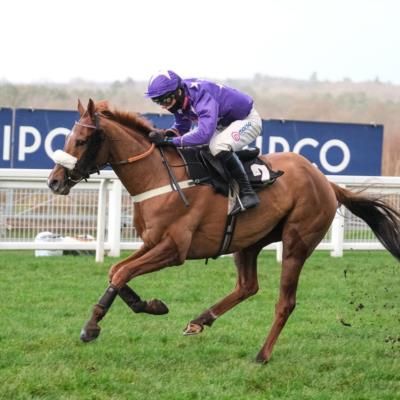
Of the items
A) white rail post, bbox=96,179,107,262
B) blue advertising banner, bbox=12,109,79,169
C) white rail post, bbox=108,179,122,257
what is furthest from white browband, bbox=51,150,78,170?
blue advertising banner, bbox=12,109,79,169

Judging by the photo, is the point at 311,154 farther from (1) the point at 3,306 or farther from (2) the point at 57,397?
(2) the point at 57,397

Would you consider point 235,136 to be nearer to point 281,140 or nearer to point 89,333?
point 89,333

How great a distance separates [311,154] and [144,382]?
891 centimetres

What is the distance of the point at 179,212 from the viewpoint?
5770 mm

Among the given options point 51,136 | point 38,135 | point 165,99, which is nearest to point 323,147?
point 51,136

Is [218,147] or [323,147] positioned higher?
[218,147]

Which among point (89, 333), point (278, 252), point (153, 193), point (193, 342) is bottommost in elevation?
point (278, 252)

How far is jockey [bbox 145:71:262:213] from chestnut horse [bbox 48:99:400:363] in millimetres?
165

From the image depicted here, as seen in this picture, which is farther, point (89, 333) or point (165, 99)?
point (165, 99)

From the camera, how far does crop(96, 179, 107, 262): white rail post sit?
1034 centimetres

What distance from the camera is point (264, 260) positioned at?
432 inches

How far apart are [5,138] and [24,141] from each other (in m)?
0.27

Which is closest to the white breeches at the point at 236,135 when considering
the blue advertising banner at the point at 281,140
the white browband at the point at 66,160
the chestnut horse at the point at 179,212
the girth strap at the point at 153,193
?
the chestnut horse at the point at 179,212

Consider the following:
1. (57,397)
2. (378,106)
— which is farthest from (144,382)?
(378,106)
